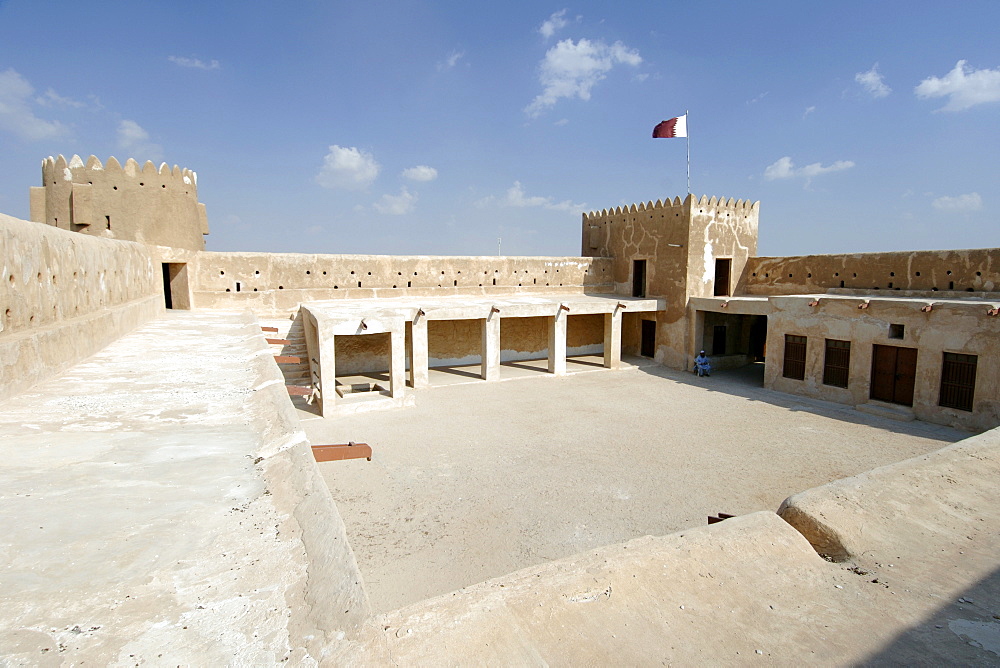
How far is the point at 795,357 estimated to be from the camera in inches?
543

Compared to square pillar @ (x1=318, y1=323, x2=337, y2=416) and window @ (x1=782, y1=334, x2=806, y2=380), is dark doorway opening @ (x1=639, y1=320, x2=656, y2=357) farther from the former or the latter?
square pillar @ (x1=318, y1=323, x2=337, y2=416)

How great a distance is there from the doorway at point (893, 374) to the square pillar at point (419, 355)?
1047cm

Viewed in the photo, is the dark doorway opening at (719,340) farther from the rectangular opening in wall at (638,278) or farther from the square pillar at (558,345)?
the square pillar at (558,345)

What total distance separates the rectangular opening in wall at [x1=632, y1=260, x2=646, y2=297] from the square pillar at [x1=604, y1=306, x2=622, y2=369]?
2.59 meters

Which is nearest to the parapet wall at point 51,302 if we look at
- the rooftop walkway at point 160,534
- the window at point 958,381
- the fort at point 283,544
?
the fort at point 283,544

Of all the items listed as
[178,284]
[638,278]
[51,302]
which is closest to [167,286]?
[178,284]

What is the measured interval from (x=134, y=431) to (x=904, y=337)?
533 inches

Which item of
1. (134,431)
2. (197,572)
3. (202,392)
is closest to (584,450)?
(202,392)

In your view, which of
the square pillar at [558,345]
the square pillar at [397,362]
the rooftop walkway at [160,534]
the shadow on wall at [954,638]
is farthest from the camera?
the square pillar at [558,345]

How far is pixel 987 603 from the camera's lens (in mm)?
2896

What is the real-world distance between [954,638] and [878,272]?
14.6 meters

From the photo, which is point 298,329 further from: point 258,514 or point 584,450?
point 258,514

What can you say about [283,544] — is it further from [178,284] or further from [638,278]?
[638,278]

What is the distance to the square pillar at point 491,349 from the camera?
14852 millimetres
